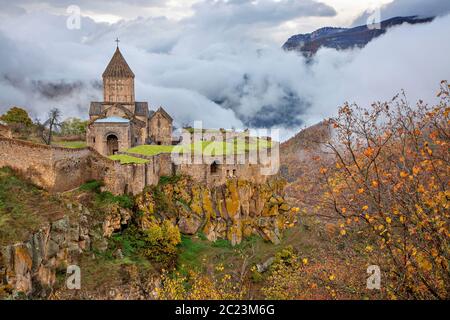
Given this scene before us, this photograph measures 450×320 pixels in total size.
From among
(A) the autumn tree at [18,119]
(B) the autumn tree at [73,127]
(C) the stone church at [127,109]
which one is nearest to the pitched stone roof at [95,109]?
(C) the stone church at [127,109]

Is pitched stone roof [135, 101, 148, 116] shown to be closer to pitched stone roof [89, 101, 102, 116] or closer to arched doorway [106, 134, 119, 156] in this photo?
A: pitched stone roof [89, 101, 102, 116]

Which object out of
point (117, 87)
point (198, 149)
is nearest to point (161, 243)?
point (198, 149)

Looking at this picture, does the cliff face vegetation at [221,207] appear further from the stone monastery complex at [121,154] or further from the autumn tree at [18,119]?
the autumn tree at [18,119]

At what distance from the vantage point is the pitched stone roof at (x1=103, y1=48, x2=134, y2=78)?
3209 cm

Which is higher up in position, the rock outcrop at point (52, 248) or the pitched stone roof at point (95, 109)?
the pitched stone roof at point (95, 109)

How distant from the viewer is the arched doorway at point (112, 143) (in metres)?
26.3

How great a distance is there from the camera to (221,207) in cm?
2364

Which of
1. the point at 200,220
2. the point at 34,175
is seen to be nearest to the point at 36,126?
the point at 200,220

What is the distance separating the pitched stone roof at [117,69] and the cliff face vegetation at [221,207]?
13152mm

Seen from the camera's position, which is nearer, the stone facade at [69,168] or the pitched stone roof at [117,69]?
the stone facade at [69,168]

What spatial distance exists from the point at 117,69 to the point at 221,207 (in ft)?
48.7

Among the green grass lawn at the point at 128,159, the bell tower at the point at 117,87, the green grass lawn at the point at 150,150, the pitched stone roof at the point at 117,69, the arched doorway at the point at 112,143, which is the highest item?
the pitched stone roof at the point at 117,69

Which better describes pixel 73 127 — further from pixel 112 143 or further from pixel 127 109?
pixel 112 143
